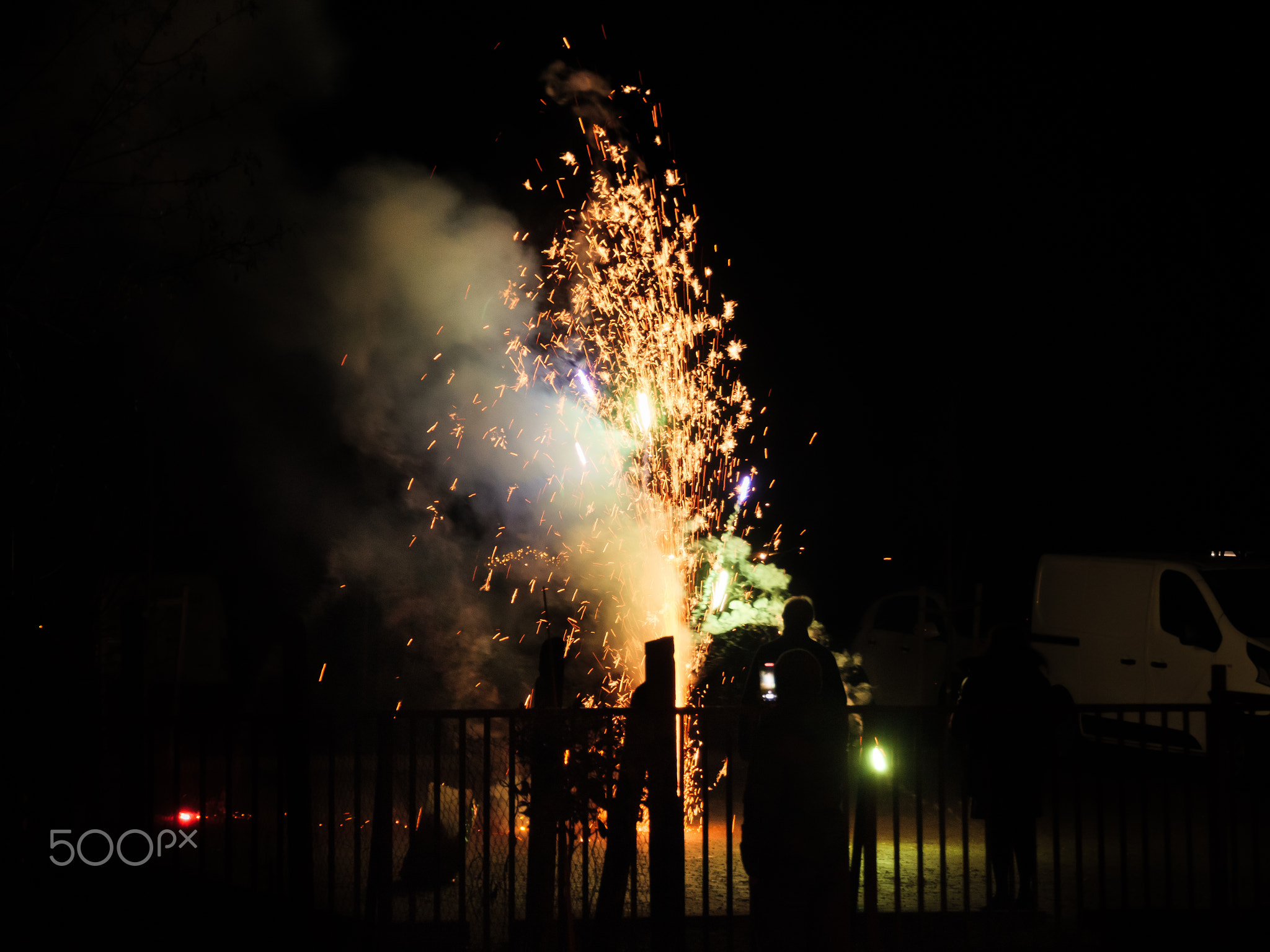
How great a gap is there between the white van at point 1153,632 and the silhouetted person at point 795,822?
5.70m

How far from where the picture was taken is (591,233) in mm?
10867

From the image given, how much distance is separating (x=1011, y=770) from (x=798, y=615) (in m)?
1.59

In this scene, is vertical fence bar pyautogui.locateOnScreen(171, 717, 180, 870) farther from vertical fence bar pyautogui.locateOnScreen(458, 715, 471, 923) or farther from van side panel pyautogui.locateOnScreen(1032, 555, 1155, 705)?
van side panel pyautogui.locateOnScreen(1032, 555, 1155, 705)

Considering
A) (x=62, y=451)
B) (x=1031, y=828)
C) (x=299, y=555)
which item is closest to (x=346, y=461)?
(x=299, y=555)

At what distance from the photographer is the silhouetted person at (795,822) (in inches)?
174

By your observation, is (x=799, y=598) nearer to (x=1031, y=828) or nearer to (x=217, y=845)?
(x=1031, y=828)

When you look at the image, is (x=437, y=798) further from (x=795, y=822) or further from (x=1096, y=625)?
(x=1096, y=625)

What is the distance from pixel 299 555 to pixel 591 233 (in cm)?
507

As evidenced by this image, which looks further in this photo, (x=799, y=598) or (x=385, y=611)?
(x=385, y=611)

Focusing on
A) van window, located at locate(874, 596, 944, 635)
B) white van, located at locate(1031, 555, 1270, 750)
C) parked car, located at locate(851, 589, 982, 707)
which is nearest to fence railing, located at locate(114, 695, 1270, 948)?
white van, located at locate(1031, 555, 1270, 750)

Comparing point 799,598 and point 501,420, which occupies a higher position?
point 501,420

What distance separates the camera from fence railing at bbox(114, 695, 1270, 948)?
16.7 ft

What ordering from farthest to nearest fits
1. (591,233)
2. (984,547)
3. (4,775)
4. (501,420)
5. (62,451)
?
1. (984,547)
2. (501,420)
3. (591,233)
4. (62,451)
5. (4,775)

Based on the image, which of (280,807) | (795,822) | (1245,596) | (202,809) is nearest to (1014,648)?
(795,822)
